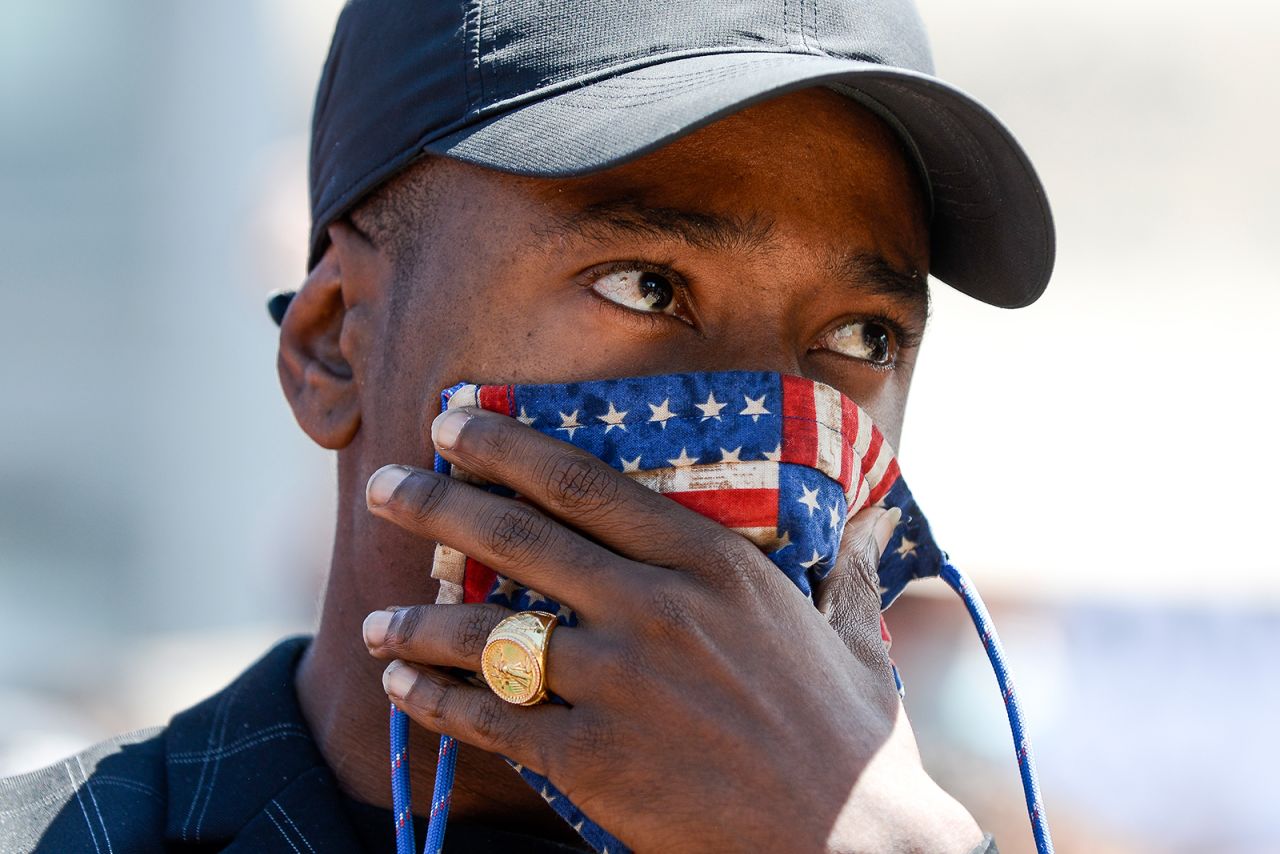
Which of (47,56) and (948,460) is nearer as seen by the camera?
(948,460)

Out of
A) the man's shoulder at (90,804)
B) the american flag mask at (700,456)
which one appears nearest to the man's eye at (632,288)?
the american flag mask at (700,456)

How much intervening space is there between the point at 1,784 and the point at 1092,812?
5.31m

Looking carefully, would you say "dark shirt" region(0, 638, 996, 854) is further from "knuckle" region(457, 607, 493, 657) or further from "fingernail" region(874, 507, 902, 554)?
"fingernail" region(874, 507, 902, 554)

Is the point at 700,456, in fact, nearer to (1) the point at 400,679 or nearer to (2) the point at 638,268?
(2) the point at 638,268

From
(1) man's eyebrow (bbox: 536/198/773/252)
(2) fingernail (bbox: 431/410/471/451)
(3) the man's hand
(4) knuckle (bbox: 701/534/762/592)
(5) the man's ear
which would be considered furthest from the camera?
(5) the man's ear

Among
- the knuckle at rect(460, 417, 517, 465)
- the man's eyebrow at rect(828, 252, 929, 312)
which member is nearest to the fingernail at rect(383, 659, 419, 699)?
the knuckle at rect(460, 417, 517, 465)

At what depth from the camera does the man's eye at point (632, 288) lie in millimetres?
2191

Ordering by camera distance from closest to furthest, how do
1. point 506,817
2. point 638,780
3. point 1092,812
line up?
point 638,780, point 506,817, point 1092,812

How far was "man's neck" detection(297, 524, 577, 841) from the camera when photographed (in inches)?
90.4

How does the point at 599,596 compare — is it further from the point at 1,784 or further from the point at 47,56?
the point at 47,56

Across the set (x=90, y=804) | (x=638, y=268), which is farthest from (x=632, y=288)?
(x=90, y=804)

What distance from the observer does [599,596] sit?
6.20ft

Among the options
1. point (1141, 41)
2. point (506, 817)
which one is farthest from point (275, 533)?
point (506, 817)

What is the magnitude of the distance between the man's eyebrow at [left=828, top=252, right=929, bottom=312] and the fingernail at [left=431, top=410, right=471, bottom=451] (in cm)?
71
